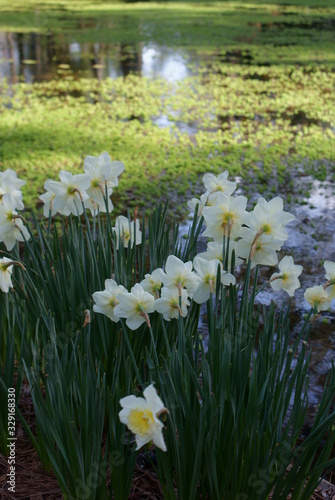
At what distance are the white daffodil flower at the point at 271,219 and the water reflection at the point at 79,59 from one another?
9.37 metres

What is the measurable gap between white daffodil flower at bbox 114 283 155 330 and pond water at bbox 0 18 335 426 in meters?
1.59

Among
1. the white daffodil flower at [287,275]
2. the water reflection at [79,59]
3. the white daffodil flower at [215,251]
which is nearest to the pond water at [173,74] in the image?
the water reflection at [79,59]

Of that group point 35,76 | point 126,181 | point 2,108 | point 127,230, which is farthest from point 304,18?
point 127,230

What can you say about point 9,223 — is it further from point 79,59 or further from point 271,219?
point 79,59

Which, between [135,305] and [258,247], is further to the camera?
[258,247]

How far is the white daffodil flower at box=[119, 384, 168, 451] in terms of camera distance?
1327mm

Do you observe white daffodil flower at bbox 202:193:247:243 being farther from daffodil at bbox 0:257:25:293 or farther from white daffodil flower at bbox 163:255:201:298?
daffodil at bbox 0:257:25:293

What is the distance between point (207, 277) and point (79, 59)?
11.5 meters

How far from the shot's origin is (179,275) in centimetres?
177

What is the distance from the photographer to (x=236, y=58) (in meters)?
12.5

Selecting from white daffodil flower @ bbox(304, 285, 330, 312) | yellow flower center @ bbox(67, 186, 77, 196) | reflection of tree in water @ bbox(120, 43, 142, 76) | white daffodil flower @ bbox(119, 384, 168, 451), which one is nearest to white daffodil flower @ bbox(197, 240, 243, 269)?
white daffodil flower @ bbox(304, 285, 330, 312)

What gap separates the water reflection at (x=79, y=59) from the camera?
11.2m

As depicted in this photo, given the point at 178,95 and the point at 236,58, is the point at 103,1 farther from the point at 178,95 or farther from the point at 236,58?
the point at 178,95

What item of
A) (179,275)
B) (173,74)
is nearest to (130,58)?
(173,74)
